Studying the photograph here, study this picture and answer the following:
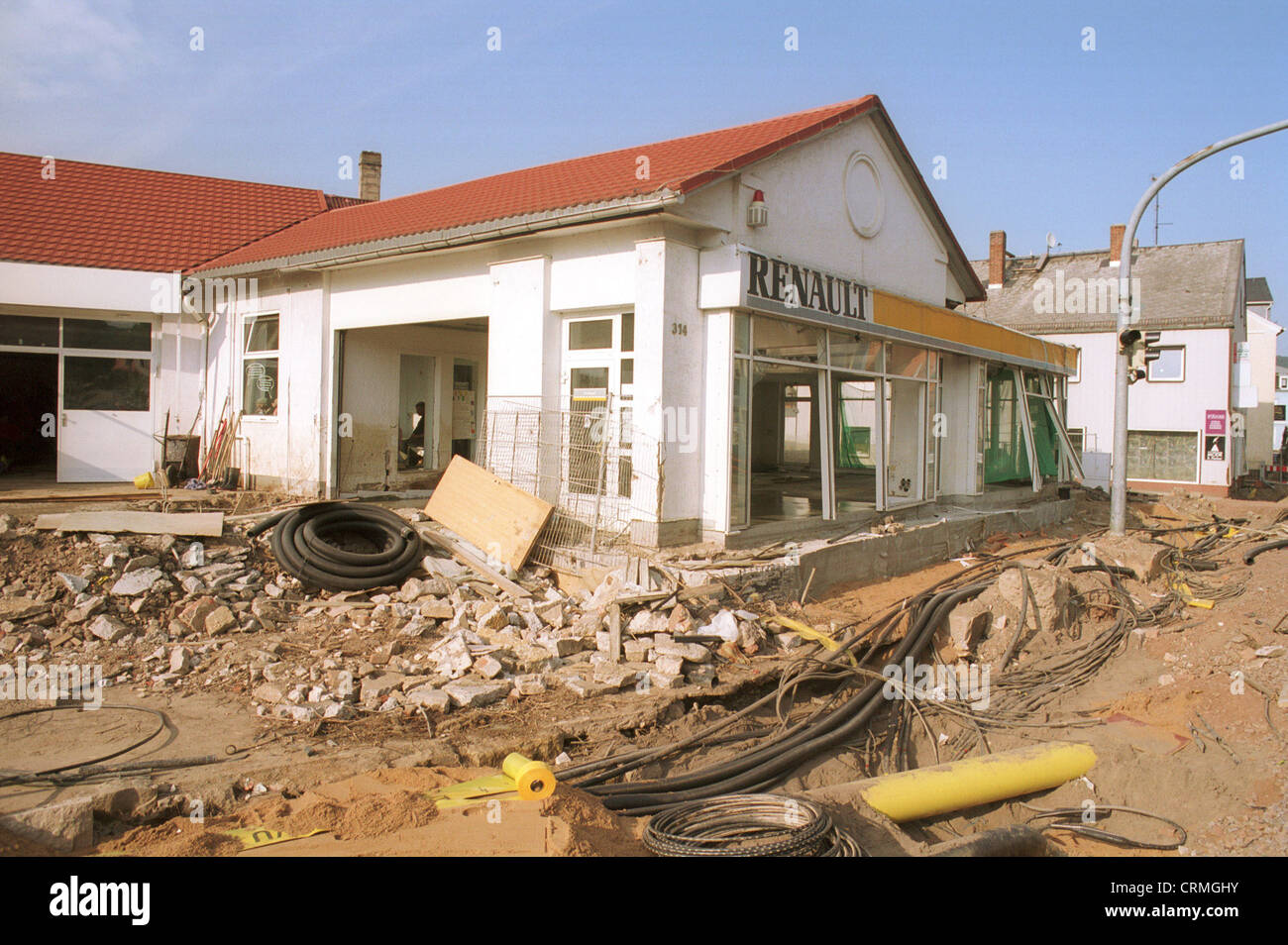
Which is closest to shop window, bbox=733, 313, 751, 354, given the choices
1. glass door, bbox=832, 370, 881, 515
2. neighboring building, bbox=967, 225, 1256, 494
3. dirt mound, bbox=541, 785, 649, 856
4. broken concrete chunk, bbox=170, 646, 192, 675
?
glass door, bbox=832, 370, 881, 515

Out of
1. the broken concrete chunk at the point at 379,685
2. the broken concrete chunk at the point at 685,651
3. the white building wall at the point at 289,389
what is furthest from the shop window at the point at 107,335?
the broken concrete chunk at the point at 685,651

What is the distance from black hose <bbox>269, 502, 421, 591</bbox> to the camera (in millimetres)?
9094

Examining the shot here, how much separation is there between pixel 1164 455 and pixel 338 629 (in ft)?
109

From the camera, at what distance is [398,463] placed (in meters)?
15.1

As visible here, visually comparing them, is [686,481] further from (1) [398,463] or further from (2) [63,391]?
(2) [63,391]

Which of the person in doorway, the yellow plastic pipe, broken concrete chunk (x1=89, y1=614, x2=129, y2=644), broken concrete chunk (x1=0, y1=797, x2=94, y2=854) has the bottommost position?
the yellow plastic pipe

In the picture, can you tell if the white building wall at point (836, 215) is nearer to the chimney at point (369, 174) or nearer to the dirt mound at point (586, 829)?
the dirt mound at point (586, 829)

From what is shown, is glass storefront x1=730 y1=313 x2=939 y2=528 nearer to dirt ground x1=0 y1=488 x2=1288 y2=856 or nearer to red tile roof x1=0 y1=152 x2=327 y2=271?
dirt ground x1=0 y1=488 x2=1288 y2=856

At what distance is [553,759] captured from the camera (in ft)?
19.2

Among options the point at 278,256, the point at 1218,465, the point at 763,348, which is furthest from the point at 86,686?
the point at 1218,465

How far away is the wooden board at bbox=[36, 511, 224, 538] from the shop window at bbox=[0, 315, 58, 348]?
6761 mm

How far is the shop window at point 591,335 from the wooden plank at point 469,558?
9.25ft

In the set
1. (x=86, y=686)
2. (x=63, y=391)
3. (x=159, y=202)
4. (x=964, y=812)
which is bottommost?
(x=964, y=812)
